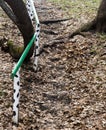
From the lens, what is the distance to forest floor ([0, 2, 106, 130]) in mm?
7586

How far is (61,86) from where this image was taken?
9500mm

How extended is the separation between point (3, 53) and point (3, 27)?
10.6 feet

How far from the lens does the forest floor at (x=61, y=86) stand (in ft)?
24.9

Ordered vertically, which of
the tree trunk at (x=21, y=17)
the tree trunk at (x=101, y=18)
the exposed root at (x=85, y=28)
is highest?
the tree trunk at (x=21, y=17)

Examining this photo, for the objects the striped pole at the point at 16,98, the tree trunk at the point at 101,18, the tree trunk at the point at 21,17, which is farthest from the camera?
the tree trunk at the point at 101,18

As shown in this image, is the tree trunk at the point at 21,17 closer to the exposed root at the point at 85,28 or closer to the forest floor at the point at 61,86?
the forest floor at the point at 61,86

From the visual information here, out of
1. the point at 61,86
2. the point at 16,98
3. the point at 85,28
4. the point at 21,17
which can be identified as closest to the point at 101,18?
the point at 85,28

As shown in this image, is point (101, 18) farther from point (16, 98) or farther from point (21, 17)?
point (16, 98)

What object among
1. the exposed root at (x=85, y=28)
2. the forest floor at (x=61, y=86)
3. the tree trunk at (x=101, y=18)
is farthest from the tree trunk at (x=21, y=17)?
the tree trunk at (x=101, y=18)

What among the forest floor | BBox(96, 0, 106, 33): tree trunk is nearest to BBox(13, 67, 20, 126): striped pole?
the forest floor

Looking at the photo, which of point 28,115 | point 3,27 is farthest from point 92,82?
point 3,27

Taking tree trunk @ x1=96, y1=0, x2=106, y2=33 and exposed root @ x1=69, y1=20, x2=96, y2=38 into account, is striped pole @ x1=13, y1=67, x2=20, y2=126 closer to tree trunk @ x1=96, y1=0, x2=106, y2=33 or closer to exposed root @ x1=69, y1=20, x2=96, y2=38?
exposed root @ x1=69, y1=20, x2=96, y2=38

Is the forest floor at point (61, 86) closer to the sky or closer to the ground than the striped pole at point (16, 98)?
closer to the ground

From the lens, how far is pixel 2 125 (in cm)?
709
